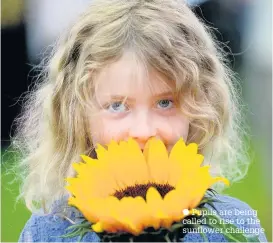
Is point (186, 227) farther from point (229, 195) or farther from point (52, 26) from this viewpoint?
A: point (52, 26)

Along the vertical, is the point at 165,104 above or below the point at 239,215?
above

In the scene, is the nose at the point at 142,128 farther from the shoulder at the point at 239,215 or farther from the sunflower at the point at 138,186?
the shoulder at the point at 239,215

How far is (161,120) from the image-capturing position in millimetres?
757

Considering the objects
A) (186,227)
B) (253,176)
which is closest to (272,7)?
(253,176)

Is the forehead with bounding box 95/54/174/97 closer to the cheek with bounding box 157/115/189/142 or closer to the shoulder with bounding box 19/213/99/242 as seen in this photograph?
the cheek with bounding box 157/115/189/142

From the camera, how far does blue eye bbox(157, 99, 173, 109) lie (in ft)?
2.49

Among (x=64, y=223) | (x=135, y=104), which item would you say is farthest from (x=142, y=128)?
(x=64, y=223)

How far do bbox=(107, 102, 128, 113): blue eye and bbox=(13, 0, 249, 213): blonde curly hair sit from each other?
0.04 meters

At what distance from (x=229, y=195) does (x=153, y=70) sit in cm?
26

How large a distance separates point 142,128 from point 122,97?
52 mm

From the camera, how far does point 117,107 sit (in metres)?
0.76

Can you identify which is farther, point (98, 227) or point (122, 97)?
point (122, 97)

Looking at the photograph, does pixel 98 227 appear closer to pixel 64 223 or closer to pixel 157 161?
pixel 157 161

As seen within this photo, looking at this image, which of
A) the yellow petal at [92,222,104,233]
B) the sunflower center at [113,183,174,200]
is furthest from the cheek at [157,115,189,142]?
the yellow petal at [92,222,104,233]
